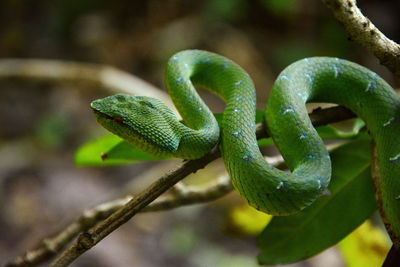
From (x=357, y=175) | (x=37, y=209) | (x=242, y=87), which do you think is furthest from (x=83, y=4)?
(x=357, y=175)

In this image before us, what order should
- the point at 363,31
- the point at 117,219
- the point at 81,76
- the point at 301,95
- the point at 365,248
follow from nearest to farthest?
the point at 117,219
the point at 363,31
the point at 301,95
the point at 365,248
the point at 81,76

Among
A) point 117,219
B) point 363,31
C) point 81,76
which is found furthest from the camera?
point 81,76

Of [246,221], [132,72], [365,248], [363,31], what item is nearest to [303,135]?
[363,31]

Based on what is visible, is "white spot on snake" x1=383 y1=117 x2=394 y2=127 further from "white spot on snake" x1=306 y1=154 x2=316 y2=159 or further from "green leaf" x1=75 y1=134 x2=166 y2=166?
"green leaf" x1=75 y1=134 x2=166 y2=166

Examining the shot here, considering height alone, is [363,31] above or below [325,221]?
above

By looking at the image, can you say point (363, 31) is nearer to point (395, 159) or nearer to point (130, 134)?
point (395, 159)

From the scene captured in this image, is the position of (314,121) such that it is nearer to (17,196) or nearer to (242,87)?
(242,87)
